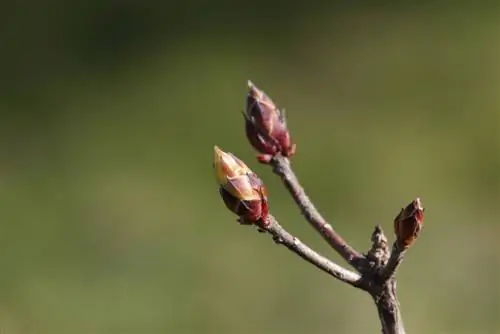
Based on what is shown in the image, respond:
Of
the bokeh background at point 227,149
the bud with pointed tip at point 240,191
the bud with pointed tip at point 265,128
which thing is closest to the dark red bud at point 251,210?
the bud with pointed tip at point 240,191

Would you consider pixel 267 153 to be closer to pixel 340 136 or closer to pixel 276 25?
pixel 340 136

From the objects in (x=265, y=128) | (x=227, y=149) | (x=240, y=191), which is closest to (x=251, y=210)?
(x=240, y=191)

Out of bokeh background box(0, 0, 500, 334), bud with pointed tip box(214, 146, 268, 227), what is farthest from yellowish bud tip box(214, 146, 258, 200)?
bokeh background box(0, 0, 500, 334)

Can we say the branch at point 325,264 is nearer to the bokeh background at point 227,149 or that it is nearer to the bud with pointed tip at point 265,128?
the bud with pointed tip at point 265,128

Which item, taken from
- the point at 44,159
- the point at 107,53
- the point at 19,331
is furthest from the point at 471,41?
the point at 19,331

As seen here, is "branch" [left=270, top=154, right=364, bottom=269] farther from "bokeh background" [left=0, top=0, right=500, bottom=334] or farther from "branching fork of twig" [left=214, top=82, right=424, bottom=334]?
"bokeh background" [left=0, top=0, right=500, bottom=334]

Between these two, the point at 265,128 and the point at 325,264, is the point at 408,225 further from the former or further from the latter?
the point at 265,128
